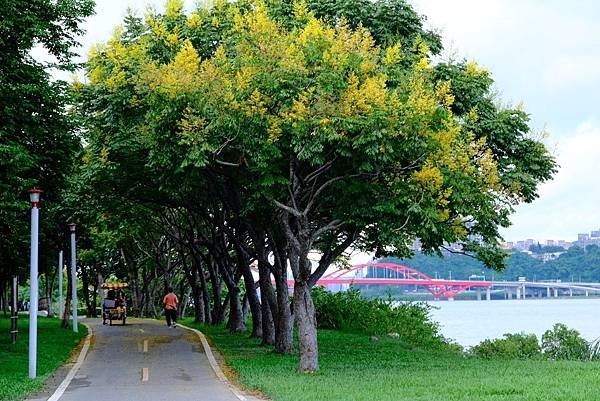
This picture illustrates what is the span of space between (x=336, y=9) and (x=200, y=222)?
15576mm

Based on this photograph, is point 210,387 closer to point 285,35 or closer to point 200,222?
point 285,35

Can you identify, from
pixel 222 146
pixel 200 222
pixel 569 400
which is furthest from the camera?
pixel 200 222

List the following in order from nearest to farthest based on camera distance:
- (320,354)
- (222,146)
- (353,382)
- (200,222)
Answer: (353,382), (222,146), (320,354), (200,222)

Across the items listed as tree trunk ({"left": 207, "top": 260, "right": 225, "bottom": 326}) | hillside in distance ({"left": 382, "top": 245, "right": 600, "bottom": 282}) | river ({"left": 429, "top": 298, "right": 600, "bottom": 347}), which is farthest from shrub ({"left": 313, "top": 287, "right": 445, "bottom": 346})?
hillside in distance ({"left": 382, "top": 245, "right": 600, "bottom": 282})

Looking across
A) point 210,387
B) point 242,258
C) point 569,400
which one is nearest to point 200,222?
point 242,258

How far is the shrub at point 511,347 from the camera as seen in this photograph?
28.2m

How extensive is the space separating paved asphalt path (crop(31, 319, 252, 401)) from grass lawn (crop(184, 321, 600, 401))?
0.89 meters

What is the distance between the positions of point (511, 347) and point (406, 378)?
41.7ft

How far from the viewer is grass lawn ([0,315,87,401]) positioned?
16.7 meters

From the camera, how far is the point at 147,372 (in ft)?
63.9

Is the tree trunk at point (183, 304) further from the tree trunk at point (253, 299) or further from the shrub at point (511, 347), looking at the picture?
the shrub at point (511, 347)

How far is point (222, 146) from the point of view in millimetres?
18297

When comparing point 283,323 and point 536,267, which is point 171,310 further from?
point 536,267

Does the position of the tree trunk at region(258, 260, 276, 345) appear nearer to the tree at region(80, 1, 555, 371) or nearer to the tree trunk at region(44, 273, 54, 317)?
the tree at region(80, 1, 555, 371)
